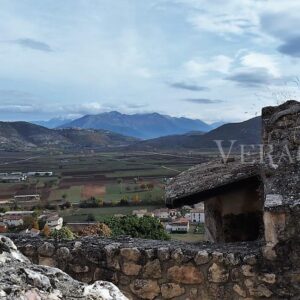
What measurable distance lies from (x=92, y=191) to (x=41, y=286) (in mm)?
77247

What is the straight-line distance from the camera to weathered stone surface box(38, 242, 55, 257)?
5.09 metres

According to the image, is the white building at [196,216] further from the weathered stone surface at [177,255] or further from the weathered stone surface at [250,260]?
the weathered stone surface at [250,260]

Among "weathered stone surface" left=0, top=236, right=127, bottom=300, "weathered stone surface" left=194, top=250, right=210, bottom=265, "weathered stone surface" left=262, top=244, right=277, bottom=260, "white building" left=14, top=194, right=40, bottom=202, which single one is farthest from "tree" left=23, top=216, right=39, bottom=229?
"weathered stone surface" left=0, top=236, right=127, bottom=300

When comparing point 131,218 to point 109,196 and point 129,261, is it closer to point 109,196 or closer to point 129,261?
point 129,261

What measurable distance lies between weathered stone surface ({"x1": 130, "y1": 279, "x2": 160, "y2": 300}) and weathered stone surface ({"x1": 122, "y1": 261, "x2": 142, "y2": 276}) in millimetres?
85

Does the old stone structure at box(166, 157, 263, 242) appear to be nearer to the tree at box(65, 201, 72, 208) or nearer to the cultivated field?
the cultivated field

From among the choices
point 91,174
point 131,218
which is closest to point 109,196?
point 91,174

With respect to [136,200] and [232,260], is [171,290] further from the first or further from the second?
[136,200]

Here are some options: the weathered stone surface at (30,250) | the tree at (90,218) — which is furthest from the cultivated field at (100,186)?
the weathered stone surface at (30,250)

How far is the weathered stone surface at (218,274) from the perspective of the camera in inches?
181

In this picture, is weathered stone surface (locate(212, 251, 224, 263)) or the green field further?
the green field

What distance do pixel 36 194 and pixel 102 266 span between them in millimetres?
75673

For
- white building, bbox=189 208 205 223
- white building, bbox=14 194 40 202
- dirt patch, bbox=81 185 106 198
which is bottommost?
white building, bbox=189 208 205 223

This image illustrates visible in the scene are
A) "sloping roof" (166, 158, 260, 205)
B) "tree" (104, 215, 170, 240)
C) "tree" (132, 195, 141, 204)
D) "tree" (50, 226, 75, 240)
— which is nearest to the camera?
"tree" (50, 226, 75, 240)
